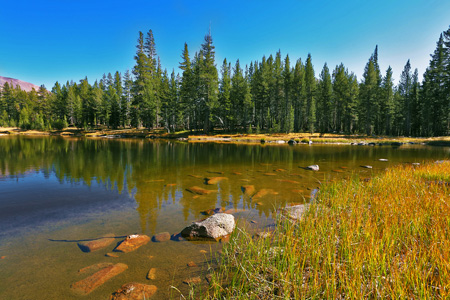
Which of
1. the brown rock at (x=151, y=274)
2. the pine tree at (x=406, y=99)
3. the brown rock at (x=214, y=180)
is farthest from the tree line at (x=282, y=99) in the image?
the brown rock at (x=151, y=274)

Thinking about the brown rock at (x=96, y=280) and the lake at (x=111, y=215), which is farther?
the lake at (x=111, y=215)

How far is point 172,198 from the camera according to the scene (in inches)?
392

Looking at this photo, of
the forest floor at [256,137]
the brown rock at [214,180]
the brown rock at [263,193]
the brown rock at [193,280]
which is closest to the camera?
the brown rock at [193,280]

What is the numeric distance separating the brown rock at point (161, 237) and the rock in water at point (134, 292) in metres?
1.82

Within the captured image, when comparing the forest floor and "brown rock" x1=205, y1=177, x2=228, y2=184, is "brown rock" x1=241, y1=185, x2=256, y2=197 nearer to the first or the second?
"brown rock" x1=205, y1=177, x2=228, y2=184

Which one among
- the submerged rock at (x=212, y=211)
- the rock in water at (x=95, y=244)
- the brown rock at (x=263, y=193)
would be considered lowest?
the rock in water at (x=95, y=244)

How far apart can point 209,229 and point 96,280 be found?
2826 mm

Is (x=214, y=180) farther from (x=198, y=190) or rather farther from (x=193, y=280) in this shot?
(x=193, y=280)

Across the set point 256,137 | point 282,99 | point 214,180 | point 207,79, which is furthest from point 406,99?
point 214,180

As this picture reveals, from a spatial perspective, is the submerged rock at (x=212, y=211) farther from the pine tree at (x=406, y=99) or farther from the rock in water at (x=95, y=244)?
the pine tree at (x=406, y=99)

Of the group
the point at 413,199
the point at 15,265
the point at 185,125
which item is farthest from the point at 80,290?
the point at 185,125

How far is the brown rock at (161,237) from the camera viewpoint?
6177 mm

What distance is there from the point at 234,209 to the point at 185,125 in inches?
3010

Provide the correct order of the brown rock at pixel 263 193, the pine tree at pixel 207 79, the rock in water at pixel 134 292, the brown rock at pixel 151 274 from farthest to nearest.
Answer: the pine tree at pixel 207 79
the brown rock at pixel 263 193
the brown rock at pixel 151 274
the rock in water at pixel 134 292
